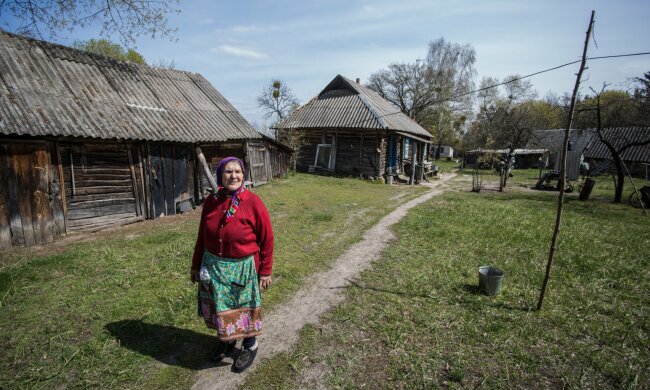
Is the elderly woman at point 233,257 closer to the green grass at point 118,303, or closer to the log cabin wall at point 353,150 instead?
the green grass at point 118,303

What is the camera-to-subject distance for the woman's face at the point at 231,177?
10.1ft

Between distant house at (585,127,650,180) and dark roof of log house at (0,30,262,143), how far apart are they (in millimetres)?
30645

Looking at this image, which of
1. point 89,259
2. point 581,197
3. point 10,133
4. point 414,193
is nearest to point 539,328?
point 89,259

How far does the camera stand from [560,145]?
108 ft

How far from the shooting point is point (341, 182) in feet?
58.4

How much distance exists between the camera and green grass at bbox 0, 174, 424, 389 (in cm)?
330

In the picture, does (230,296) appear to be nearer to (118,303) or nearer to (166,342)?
(166,342)

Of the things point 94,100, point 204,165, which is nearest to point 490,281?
point 204,165

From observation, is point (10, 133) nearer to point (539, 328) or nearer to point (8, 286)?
point (8, 286)

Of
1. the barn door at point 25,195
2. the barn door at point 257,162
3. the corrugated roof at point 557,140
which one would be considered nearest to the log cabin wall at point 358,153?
the barn door at point 257,162

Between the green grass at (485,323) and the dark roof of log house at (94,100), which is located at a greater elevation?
the dark roof of log house at (94,100)

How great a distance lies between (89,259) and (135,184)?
3.55 m

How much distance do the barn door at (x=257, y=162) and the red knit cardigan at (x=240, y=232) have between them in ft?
39.0

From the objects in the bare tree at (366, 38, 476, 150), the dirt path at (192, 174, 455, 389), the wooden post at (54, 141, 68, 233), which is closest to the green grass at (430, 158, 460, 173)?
the bare tree at (366, 38, 476, 150)
